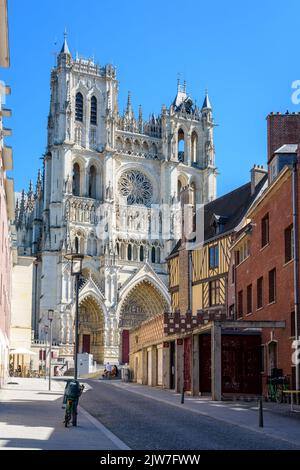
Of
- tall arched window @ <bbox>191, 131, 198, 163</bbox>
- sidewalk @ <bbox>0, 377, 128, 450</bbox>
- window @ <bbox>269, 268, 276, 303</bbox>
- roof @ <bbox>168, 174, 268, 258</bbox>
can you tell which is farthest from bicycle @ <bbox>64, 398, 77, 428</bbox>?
tall arched window @ <bbox>191, 131, 198, 163</bbox>

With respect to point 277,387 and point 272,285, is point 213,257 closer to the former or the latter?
point 272,285

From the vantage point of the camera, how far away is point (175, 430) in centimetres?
1450

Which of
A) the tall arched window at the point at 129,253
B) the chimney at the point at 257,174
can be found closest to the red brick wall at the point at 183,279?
the chimney at the point at 257,174

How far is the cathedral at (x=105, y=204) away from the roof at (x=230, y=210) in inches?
864

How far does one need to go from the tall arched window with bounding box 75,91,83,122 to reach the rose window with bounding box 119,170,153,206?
721 cm

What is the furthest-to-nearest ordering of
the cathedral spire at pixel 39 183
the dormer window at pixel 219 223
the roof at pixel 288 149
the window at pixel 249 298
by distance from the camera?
the cathedral spire at pixel 39 183, the dormer window at pixel 219 223, the window at pixel 249 298, the roof at pixel 288 149

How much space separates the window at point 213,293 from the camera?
1620 inches

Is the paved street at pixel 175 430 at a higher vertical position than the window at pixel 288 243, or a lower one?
lower

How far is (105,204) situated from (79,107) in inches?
419

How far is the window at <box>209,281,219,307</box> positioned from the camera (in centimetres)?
4116

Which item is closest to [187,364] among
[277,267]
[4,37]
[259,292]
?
[259,292]

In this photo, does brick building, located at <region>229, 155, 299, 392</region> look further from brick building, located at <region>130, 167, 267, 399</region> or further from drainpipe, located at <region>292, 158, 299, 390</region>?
brick building, located at <region>130, 167, 267, 399</region>

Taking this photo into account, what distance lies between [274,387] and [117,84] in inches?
2331

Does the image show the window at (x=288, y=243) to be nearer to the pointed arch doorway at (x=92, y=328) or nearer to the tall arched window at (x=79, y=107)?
the pointed arch doorway at (x=92, y=328)
